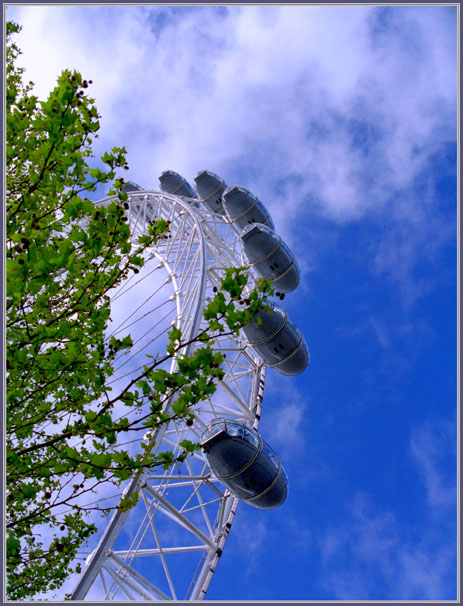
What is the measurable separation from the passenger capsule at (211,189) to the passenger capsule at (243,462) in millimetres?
15899

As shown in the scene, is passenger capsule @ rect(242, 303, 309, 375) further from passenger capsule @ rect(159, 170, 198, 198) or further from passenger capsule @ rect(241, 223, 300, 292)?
passenger capsule @ rect(159, 170, 198, 198)

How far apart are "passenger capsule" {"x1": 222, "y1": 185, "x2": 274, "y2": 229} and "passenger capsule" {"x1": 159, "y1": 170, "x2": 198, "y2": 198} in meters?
7.15

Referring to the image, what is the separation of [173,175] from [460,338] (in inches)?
977

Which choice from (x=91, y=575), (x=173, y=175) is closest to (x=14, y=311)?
(x=91, y=575)

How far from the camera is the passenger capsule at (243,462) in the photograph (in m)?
12.3

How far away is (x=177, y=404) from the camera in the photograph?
4.89m

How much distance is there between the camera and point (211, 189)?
26453 mm

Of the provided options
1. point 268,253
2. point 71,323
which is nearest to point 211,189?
point 268,253

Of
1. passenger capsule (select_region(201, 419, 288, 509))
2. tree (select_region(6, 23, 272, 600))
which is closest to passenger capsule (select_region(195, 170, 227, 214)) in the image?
passenger capsule (select_region(201, 419, 288, 509))

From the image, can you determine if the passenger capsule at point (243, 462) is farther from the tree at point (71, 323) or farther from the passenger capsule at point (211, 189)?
the passenger capsule at point (211, 189)

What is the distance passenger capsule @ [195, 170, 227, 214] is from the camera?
26.5 m

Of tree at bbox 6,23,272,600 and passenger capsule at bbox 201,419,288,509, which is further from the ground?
passenger capsule at bbox 201,419,288,509

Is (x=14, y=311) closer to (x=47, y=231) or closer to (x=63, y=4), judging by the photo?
(x=47, y=231)

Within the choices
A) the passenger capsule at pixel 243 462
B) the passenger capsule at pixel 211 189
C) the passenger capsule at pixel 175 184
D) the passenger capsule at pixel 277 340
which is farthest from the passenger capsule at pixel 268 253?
the passenger capsule at pixel 175 184
